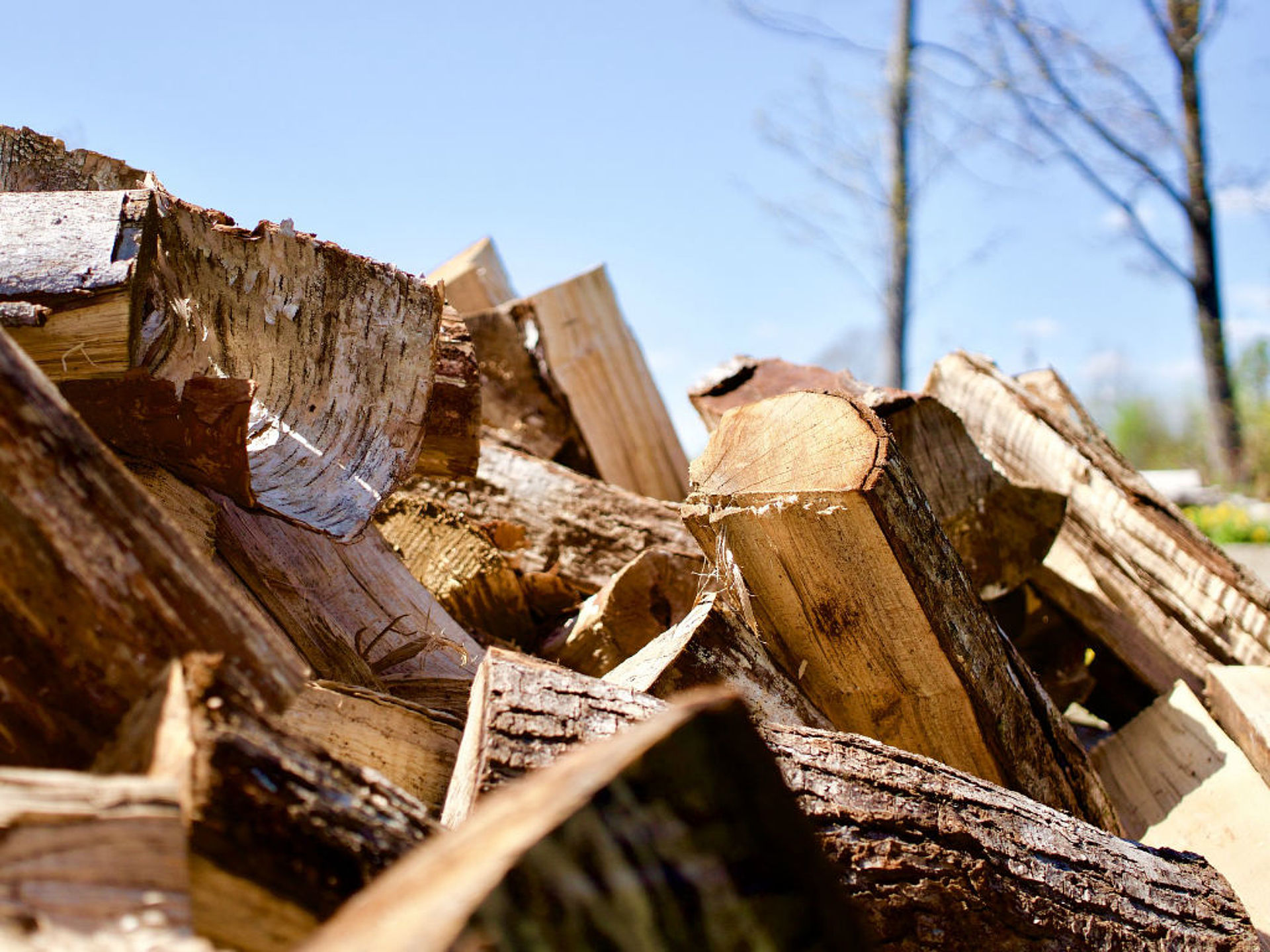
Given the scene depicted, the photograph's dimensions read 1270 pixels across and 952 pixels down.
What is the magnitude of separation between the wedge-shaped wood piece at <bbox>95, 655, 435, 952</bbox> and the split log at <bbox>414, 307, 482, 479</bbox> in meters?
1.09

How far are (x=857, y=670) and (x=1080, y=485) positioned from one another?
1.36 metres

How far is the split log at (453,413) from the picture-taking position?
6.32ft

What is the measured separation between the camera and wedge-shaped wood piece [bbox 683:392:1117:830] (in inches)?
57.4

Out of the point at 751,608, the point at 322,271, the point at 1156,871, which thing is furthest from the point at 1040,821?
the point at 322,271

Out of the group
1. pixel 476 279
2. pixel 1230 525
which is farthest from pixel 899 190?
pixel 476 279

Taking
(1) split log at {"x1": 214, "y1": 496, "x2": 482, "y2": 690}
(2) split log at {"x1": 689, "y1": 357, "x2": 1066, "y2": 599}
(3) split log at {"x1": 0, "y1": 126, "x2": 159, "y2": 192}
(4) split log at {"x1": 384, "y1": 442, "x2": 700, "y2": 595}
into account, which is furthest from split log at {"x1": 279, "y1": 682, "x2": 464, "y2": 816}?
(2) split log at {"x1": 689, "y1": 357, "x2": 1066, "y2": 599}

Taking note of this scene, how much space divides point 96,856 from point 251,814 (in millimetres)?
110

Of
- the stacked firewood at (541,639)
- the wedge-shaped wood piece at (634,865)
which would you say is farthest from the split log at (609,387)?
the wedge-shaped wood piece at (634,865)

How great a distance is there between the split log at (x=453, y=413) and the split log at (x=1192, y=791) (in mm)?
1477

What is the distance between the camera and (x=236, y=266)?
5.61 feet

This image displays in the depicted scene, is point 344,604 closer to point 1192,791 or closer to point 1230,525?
point 1192,791

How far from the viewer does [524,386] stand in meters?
3.01

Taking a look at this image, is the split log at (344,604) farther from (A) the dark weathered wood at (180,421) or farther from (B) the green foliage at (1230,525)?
(B) the green foliage at (1230,525)

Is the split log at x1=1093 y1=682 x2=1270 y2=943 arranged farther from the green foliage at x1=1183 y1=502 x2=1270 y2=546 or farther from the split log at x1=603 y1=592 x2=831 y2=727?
the green foliage at x1=1183 y1=502 x2=1270 y2=546
